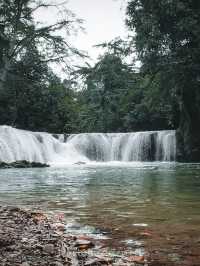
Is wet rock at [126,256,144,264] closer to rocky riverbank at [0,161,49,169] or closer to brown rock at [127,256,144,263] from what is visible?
brown rock at [127,256,144,263]

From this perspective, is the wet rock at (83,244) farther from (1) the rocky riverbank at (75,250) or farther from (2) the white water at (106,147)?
(2) the white water at (106,147)

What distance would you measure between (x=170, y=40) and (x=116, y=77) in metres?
25.6

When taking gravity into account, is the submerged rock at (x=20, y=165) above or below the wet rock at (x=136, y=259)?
below

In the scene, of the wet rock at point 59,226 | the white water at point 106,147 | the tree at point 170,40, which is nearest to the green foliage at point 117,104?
the white water at point 106,147

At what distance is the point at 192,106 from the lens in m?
31.9

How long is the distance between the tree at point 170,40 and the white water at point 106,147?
751cm

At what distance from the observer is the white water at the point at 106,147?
3175 cm

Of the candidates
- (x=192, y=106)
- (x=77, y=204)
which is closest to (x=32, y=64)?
(x=77, y=204)

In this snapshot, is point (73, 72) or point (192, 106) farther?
point (192, 106)

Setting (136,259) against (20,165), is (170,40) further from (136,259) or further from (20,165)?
(136,259)

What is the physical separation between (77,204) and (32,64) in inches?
93.5

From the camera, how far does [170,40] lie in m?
24.7

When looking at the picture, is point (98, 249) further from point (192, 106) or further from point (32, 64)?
point (192, 106)

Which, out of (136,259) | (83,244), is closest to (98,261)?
(136,259)
